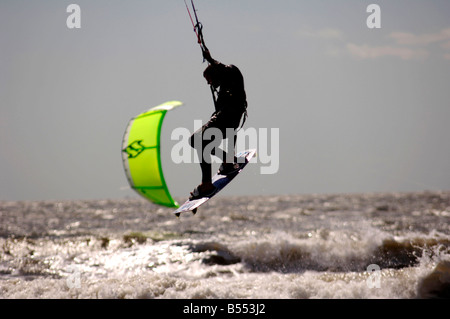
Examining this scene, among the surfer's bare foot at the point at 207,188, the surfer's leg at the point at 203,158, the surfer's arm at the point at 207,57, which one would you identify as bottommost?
the surfer's bare foot at the point at 207,188

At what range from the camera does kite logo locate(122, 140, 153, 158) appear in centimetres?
548

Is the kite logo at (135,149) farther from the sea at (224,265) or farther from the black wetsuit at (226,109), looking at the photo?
the sea at (224,265)

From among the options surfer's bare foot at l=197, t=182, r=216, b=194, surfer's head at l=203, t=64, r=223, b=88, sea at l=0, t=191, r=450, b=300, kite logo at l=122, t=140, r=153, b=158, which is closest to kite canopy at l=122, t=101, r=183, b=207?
kite logo at l=122, t=140, r=153, b=158

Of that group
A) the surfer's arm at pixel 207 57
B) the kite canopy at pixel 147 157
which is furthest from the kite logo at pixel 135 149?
the surfer's arm at pixel 207 57

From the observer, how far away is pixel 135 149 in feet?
18.2

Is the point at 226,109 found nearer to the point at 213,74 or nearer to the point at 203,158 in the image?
the point at 213,74

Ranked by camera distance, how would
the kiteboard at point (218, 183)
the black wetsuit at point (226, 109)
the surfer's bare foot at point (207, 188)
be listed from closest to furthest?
the black wetsuit at point (226, 109) → the kiteboard at point (218, 183) → the surfer's bare foot at point (207, 188)

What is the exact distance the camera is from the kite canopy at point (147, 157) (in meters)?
5.38

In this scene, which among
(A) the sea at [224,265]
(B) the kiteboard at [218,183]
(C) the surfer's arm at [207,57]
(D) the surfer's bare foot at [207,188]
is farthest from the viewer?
(A) the sea at [224,265]
